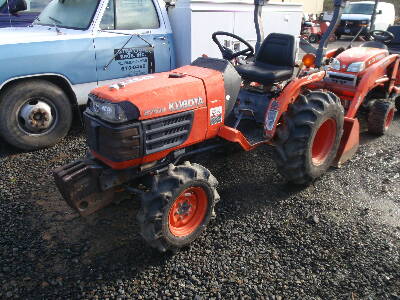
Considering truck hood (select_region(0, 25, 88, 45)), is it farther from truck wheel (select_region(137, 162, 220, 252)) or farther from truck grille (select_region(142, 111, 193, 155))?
truck wheel (select_region(137, 162, 220, 252))

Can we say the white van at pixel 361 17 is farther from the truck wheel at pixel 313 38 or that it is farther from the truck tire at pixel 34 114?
the truck tire at pixel 34 114

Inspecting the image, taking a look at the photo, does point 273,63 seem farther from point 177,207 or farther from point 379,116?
point 177,207

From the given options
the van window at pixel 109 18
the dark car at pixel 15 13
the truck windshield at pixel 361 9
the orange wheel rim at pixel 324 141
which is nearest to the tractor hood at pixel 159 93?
the orange wheel rim at pixel 324 141

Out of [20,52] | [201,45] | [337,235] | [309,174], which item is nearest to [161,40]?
[201,45]

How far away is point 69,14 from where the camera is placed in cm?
493

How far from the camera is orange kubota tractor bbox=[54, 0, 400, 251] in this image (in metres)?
2.53

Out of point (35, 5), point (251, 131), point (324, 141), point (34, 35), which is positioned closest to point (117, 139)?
point (251, 131)

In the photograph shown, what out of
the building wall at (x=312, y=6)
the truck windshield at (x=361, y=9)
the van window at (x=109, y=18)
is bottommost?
the van window at (x=109, y=18)

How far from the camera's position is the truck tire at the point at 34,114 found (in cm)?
426

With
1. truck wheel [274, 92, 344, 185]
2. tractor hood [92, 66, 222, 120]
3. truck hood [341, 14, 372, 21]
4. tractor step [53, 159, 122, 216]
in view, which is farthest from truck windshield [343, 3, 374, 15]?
tractor step [53, 159, 122, 216]

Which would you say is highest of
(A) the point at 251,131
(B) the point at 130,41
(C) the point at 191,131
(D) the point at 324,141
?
(B) the point at 130,41

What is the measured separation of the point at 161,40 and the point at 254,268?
12.0 ft

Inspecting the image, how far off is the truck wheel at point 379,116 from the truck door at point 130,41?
9.72ft

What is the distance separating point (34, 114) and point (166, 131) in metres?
2.47
